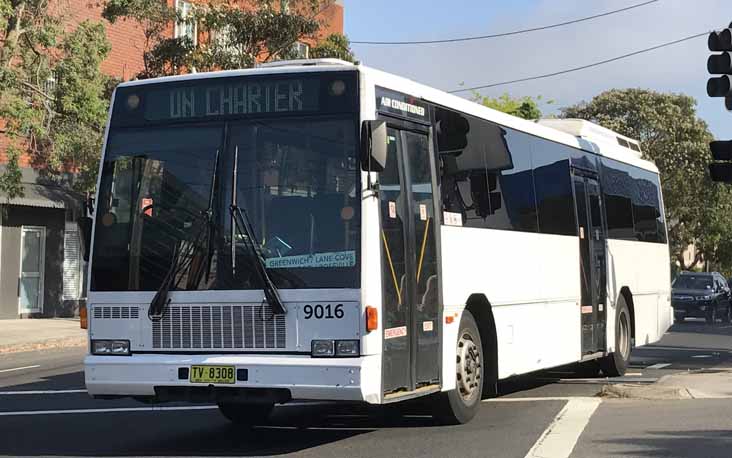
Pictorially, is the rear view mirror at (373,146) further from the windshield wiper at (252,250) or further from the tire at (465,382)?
the tire at (465,382)

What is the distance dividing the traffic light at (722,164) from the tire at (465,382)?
6.00 m

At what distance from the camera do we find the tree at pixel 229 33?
96.3 ft

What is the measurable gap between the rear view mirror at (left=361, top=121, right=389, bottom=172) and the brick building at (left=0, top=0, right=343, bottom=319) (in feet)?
74.2

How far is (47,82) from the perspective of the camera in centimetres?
2594

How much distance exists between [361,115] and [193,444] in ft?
10.8

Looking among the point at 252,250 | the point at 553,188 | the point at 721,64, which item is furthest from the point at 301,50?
the point at 252,250

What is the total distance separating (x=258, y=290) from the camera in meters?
9.35

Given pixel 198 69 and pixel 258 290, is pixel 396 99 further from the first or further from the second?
pixel 198 69

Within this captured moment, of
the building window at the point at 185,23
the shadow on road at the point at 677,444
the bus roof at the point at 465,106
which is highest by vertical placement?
the building window at the point at 185,23

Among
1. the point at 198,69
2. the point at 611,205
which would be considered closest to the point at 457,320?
the point at 611,205

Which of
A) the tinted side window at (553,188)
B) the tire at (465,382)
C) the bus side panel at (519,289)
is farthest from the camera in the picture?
the tinted side window at (553,188)

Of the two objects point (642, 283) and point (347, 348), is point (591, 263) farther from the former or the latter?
point (347, 348)

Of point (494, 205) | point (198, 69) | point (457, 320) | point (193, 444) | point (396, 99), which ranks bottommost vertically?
point (193, 444)

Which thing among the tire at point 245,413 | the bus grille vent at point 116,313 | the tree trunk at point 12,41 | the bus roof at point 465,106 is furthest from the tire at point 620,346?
the tree trunk at point 12,41
